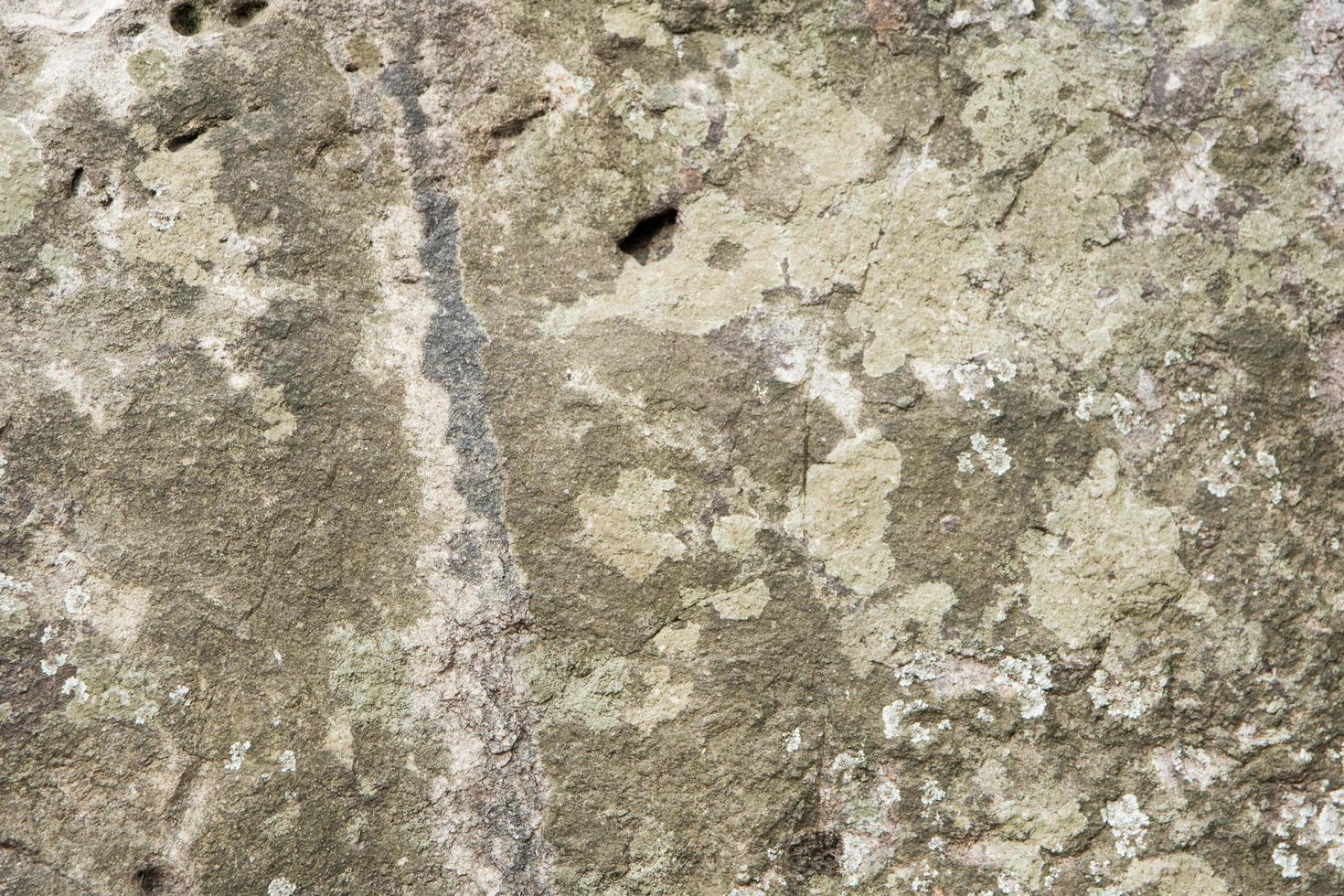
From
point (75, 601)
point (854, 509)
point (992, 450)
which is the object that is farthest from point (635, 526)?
point (75, 601)

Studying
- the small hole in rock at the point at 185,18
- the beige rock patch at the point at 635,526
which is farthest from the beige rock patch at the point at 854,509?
the small hole in rock at the point at 185,18

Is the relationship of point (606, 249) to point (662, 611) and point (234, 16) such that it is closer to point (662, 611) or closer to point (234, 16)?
point (662, 611)

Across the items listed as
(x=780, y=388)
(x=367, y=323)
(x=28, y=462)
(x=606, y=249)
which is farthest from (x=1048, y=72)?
(x=28, y=462)

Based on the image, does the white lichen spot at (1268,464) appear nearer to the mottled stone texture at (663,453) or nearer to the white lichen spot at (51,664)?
the mottled stone texture at (663,453)

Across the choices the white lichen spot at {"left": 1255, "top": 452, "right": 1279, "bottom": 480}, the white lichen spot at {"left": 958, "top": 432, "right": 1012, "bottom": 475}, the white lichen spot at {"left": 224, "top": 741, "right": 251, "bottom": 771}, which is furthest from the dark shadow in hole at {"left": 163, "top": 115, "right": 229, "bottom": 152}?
the white lichen spot at {"left": 1255, "top": 452, "right": 1279, "bottom": 480}

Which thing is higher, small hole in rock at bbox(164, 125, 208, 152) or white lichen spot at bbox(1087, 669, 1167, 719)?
small hole in rock at bbox(164, 125, 208, 152)

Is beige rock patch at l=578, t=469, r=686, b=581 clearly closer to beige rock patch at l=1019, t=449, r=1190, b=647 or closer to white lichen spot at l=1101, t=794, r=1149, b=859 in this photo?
beige rock patch at l=1019, t=449, r=1190, b=647

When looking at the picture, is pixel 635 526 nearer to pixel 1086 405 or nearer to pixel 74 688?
pixel 1086 405
